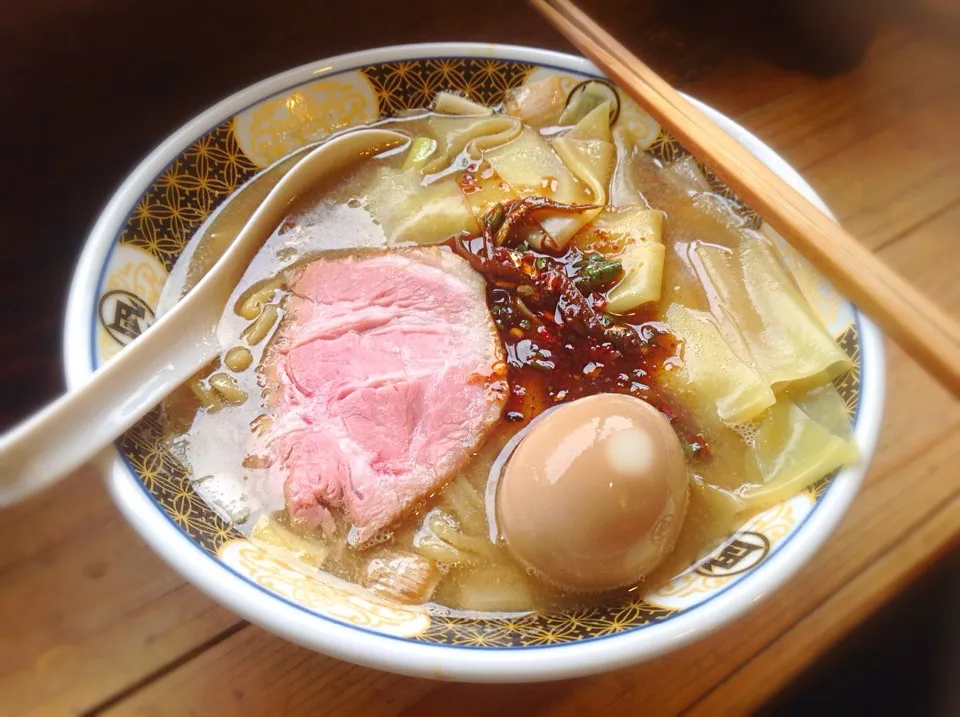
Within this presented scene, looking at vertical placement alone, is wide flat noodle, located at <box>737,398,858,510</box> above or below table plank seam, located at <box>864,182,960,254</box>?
above

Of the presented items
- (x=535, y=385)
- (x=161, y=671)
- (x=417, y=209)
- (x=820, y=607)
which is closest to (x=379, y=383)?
(x=535, y=385)

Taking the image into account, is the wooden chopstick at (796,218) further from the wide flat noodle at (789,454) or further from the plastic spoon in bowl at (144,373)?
the plastic spoon in bowl at (144,373)

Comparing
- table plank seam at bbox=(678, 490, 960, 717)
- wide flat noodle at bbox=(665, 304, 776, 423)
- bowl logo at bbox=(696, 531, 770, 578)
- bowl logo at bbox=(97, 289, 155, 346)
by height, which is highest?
bowl logo at bbox=(97, 289, 155, 346)

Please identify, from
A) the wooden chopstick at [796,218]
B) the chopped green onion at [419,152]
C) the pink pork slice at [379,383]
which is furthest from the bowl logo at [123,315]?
the wooden chopstick at [796,218]

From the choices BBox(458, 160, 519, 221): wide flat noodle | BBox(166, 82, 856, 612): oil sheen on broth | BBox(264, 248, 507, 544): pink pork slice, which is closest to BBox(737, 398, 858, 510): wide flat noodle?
BBox(166, 82, 856, 612): oil sheen on broth

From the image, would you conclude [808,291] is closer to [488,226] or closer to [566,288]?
[566,288]

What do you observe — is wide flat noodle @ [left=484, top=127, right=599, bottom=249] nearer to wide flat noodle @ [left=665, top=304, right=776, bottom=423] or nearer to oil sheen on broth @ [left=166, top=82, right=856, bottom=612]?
oil sheen on broth @ [left=166, top=82, right=856, bottom=612]
